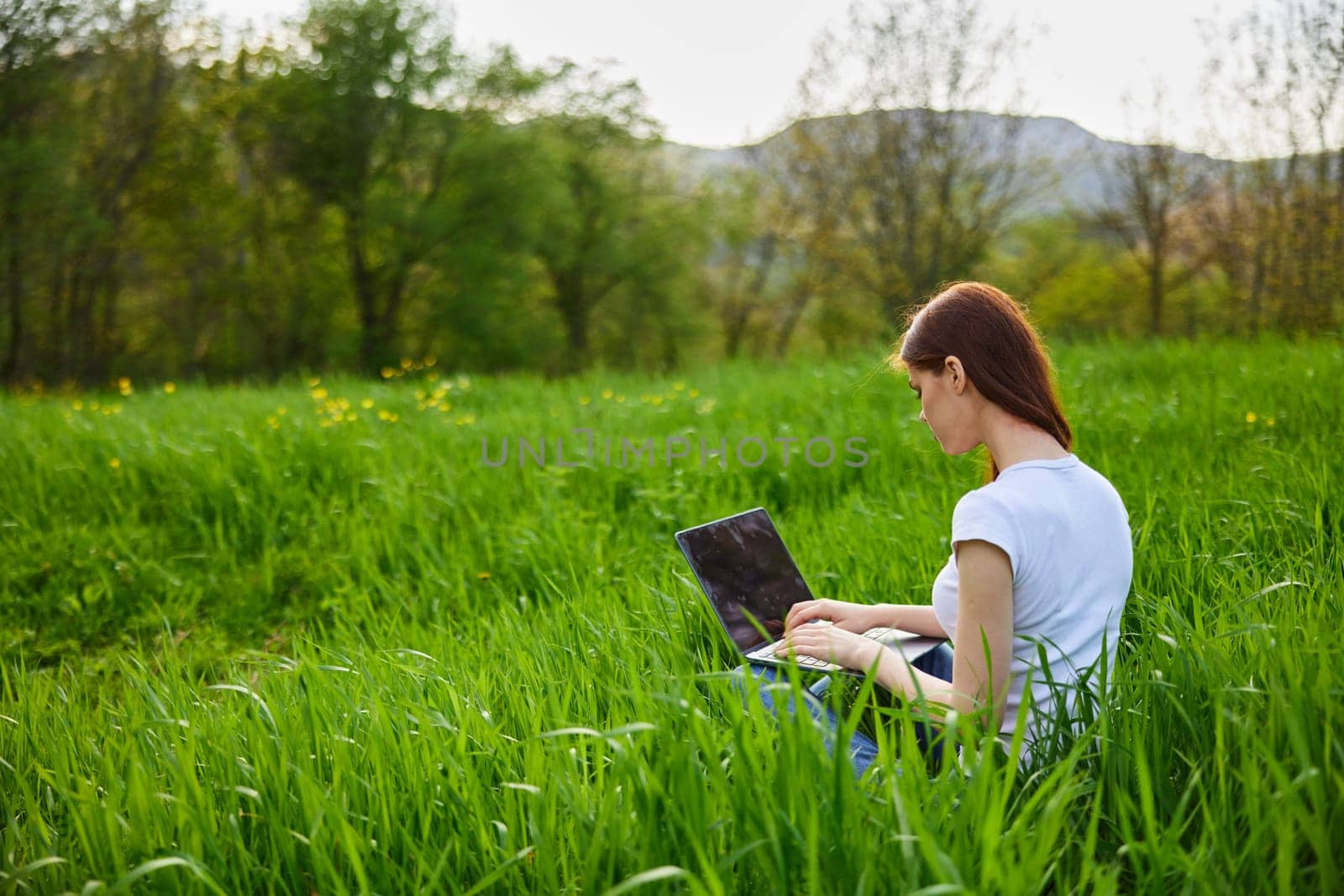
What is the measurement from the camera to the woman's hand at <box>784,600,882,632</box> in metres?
2.41

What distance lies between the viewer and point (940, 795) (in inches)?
60.0

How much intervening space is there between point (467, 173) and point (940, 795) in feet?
83.9

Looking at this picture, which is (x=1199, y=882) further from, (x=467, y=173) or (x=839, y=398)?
(x=467, y=173)

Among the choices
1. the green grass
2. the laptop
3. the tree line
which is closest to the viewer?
the green grass

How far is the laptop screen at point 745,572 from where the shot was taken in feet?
8.45

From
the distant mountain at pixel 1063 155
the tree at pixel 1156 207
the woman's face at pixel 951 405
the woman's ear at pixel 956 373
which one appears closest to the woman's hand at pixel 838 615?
the woman's face at pixel 951 405

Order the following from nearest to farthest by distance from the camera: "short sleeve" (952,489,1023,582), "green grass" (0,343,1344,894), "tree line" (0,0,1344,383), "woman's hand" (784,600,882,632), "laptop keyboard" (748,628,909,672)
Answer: "green grass" (0,343,1344,894) → "short sleeve" (952,489,1023,582) → "laptop keyboard" (748,628,909,672) → "woman's hand" (784,600,882,632) → "tree line" (0,0,1344,383)

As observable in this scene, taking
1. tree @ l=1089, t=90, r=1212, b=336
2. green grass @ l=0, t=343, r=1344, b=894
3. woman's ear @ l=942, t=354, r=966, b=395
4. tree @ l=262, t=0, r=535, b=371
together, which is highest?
tree @ l=262, t=0, r=535, b=371

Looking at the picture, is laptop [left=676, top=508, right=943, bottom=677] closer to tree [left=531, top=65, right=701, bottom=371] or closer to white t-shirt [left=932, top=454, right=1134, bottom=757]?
white t-shirt [left=932, top=454, right=1134, bottom=757]

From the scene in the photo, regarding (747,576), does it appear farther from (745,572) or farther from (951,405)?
(951,405)

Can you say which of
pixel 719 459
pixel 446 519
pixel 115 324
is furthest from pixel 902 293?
pixel 115 324

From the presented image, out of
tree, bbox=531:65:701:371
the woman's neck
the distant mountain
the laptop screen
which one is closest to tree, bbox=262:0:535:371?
tree, bbox=531:65:701:371

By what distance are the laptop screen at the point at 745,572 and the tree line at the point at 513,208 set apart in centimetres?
846

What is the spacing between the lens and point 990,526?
178 cm
